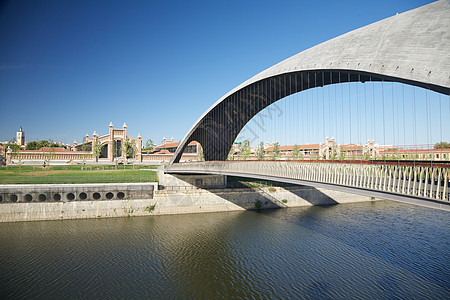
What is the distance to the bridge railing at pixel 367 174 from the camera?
9031mm

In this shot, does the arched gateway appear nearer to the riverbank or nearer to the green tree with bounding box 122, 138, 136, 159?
the green tree with bounding box 122, 138, 136, 159

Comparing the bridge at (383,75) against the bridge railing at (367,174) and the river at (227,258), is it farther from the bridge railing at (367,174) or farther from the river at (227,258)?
the river at (227,258)

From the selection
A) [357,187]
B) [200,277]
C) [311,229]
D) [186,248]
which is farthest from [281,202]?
[357,187]

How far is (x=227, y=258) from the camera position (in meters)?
17.3

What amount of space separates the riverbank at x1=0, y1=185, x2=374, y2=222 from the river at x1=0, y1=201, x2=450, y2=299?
113 centimetres

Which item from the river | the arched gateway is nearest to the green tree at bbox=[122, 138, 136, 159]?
the arched gateway

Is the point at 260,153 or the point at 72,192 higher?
the point at 260,153

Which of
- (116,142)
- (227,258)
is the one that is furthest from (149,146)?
(227,258)

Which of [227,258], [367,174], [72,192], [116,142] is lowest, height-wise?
[227,258]

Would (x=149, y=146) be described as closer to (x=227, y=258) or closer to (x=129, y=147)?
(x=129, y=147)

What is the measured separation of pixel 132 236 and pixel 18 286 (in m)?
8.13

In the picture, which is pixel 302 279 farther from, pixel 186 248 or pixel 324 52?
pixel 324 52

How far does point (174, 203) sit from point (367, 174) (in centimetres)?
2091

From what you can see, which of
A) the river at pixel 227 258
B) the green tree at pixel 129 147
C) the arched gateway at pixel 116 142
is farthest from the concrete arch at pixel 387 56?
the arched gateway at pixel 116 142
